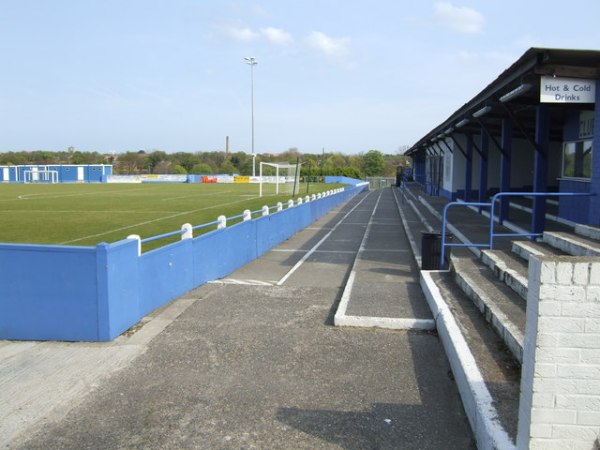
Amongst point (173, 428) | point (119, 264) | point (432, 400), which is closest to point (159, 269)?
point (119, 264)

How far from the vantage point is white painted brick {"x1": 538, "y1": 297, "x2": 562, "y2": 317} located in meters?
3.12

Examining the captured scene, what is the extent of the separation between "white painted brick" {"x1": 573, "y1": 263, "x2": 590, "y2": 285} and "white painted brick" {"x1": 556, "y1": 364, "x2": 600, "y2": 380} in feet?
1.65

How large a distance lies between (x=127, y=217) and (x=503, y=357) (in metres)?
24.4

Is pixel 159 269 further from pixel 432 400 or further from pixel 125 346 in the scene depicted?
pixel 432 400

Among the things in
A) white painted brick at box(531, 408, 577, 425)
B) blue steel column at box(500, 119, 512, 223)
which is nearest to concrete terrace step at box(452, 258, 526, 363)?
white painted brick at box(531, 408, 577, 425)

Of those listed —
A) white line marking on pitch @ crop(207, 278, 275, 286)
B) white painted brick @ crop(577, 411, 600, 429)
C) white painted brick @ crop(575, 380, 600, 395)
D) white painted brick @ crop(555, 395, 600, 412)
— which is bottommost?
white line marking on pitch @ crop(207, 278, 275, 286)

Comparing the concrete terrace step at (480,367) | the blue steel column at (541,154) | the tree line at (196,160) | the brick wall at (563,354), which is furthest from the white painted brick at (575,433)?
the tree line at (196,160)

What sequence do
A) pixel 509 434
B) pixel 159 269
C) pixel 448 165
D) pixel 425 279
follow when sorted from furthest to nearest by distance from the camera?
1. pixel 448 165
2. pixel 425 279
3. pixel 159 269
4. pixel 509 434

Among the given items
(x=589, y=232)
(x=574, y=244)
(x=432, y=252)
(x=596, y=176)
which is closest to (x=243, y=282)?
(x=432, y=252)

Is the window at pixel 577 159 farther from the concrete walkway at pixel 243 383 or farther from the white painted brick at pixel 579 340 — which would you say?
the white painted brick at pixel 579 340

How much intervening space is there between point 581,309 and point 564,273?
0.25 meters

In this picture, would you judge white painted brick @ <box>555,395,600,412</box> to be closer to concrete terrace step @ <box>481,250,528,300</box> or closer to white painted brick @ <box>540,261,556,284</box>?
white painted brick @ <box>540,261,556,284</box>

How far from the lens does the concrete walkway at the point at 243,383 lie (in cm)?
441

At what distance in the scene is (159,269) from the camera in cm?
820
